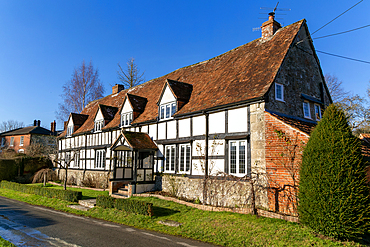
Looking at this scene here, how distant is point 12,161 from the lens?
105 ft

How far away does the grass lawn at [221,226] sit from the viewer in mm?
8519

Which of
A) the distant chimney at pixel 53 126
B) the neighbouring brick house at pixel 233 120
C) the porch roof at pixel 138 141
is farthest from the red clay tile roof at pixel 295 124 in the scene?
the distant chimney at pixel 53 126

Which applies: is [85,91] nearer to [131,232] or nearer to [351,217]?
[131,232]

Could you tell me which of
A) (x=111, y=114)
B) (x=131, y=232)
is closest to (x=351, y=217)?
(x=131, y=232)

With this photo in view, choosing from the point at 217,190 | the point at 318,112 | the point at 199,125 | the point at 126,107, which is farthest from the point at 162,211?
the point at 126,107

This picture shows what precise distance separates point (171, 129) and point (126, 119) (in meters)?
6.54

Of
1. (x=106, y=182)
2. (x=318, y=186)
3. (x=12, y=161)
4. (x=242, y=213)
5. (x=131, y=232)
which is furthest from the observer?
(x=12, y=161)

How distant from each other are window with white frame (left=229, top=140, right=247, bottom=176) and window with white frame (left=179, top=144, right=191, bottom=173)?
11.4ft

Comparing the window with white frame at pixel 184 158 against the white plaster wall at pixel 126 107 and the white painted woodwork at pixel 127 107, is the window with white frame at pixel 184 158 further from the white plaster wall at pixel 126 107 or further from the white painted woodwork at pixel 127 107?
the white plaster wall at pixel 126 107

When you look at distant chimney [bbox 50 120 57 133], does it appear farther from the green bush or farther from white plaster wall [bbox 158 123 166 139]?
the green bush

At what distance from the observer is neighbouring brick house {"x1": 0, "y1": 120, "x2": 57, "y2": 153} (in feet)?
150

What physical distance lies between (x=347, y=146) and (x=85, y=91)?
128ft

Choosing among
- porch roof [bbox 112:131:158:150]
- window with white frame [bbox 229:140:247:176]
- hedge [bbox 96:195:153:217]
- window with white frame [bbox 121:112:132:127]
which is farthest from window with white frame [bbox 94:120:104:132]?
window with white frame [bbox 229:140:247:176]

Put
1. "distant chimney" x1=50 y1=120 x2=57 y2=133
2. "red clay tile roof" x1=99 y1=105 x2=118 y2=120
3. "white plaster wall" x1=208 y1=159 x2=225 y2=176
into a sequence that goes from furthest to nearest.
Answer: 1. "distant chimney" x1=50 y1=120 x2=57 y2=133
2. "red clay tile roof" x1=99 y1=105 x2=118 y2=120
3. "white plaster wall" x1=208 y1=159 x2=225 y2=176
